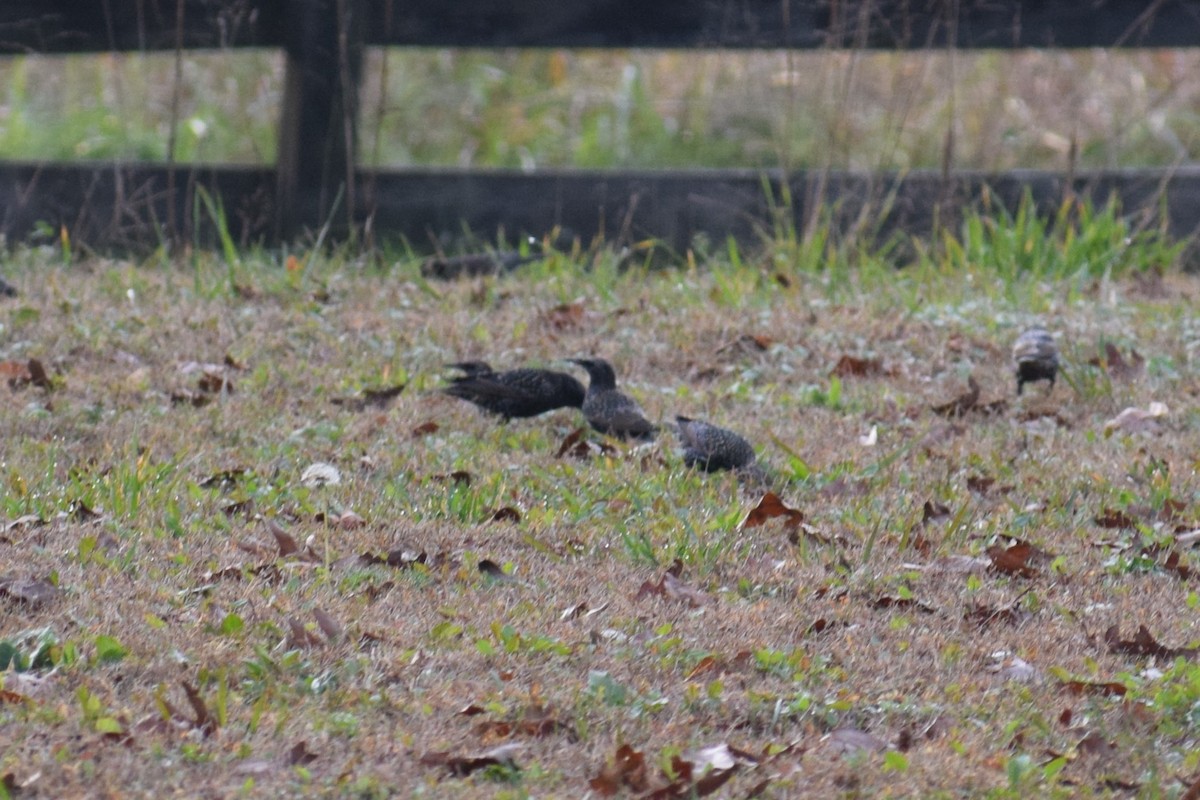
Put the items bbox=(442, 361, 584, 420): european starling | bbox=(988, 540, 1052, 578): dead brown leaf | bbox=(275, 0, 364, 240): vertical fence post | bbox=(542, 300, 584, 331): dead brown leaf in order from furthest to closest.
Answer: bbox=(275, 0, 364, 240): vertical fence post < bbox=(542, 300, 584, 331): dead brown leaf < bbox=(442, 361, 584, 420): european starling < bbox=(988, 540, 1052, 578): dead brown leaf

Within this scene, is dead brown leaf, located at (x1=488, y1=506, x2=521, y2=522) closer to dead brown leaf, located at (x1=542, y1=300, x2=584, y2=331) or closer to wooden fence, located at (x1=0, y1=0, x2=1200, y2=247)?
dead brown leaf, located at (x1=542, y1=300, x2=584, y2=331)

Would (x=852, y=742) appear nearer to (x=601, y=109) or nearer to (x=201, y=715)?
(x=201, y=715)

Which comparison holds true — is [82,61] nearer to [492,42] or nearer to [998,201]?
[492,42]

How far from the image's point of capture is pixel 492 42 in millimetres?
8469

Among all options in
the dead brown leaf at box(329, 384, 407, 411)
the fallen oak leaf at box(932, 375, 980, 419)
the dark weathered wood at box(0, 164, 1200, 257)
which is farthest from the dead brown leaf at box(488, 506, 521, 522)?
the dark weathered wood at box(0, 164, 1200, 257)

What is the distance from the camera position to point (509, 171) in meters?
8.48

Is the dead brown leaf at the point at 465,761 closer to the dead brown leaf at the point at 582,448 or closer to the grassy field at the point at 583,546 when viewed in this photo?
the grassy field at the point at 583,546

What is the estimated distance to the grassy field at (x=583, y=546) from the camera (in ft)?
10.2

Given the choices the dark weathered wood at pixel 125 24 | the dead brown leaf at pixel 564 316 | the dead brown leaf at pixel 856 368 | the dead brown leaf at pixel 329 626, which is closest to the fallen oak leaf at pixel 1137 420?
the dead brown leaf at pixel 856 368

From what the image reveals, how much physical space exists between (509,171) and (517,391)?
3.10 m

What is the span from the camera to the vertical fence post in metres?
8.20

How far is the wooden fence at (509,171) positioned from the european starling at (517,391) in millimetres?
2722

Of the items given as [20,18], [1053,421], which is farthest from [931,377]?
[20,18]

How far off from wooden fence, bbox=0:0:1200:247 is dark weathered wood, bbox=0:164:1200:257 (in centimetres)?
1
